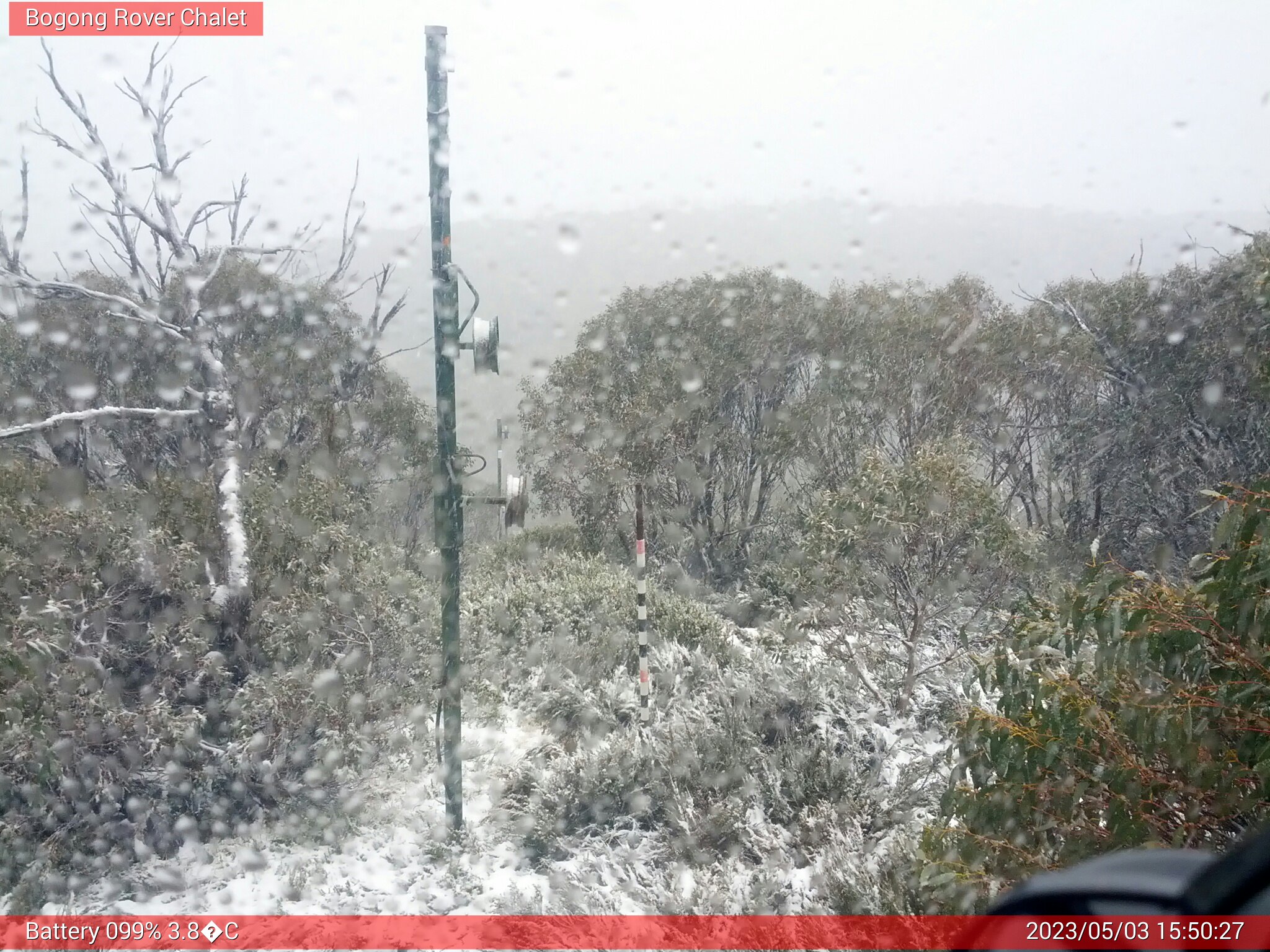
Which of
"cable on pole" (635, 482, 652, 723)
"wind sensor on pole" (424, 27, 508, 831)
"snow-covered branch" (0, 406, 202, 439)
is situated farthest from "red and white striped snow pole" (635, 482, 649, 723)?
"snow-covered branch" (0, 406, 202, 439)

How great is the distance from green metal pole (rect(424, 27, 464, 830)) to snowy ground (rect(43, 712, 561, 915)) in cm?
27

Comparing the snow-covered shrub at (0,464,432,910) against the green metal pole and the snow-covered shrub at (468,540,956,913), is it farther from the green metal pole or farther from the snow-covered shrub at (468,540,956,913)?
the snow-covered shrub at (468,540,956,913)

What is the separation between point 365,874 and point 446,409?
279 centimetres

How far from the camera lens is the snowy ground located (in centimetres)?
470

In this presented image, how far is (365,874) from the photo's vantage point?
5094 millimetres

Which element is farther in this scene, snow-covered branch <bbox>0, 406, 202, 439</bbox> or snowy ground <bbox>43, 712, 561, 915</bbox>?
snow-covered branch <bbox>0, 406, 202, 439</bbox>

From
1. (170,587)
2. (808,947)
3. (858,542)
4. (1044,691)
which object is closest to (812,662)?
(858,542)

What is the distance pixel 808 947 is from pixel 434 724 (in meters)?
3.82

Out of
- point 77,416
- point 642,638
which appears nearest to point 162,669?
point 77,416

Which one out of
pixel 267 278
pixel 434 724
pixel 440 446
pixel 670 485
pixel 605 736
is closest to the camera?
pixel 440 446

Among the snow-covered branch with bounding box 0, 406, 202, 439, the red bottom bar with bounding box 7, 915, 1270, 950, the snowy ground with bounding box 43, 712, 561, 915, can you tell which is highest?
the snow-covered branch with bounding box 0, 406, 202, 439

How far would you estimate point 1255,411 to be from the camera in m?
8.68

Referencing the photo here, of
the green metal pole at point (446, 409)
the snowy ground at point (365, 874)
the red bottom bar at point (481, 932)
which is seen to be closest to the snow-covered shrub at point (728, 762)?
the red bottom bar at point (481, 932)

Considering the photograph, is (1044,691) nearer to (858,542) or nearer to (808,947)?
(808,947)
